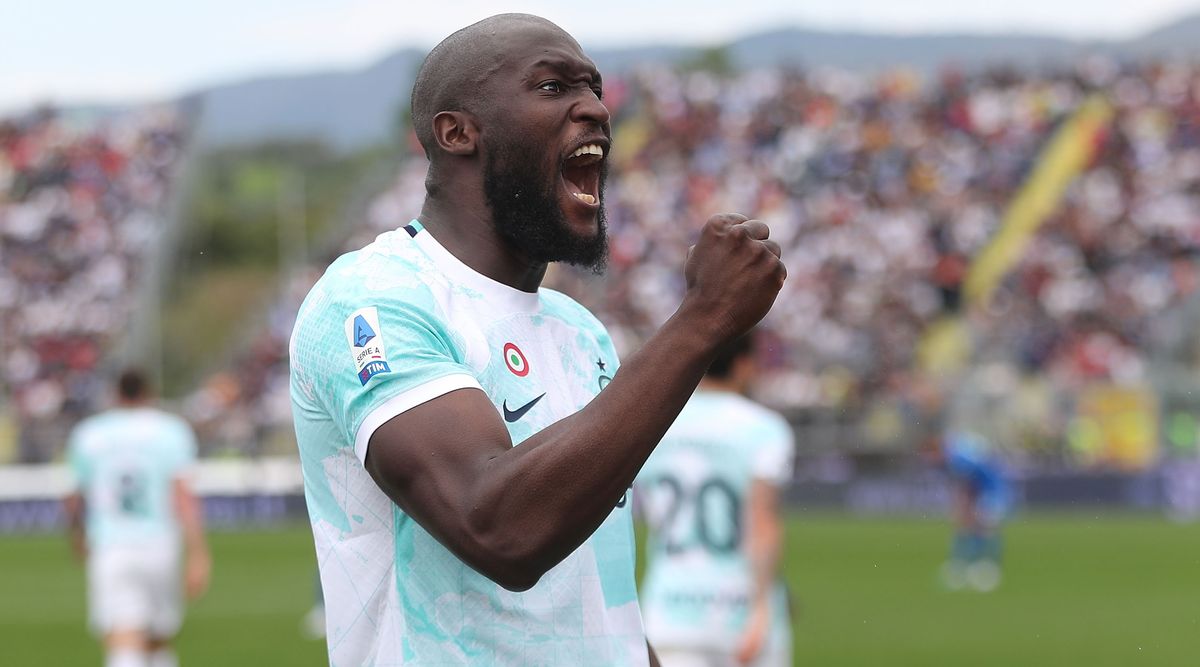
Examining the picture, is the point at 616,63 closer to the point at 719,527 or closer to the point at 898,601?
the point at 898,601

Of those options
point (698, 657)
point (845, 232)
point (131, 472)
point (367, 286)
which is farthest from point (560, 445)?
point (845, 232)

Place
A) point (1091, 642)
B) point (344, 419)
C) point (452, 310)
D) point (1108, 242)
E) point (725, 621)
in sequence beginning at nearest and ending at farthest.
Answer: point (344, 419)
point (452, 310)
point (725, 621)
point (1091, 642)
point (1108, 242)

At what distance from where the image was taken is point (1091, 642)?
13594 mm

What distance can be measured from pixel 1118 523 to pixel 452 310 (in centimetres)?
2398

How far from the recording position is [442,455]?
7.61 ft

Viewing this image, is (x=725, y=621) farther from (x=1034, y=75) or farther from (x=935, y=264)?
(x=1034, y=75)

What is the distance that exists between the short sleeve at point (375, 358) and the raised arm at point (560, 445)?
0.03 metres

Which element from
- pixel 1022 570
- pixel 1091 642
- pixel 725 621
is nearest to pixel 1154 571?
pixel 1022 570

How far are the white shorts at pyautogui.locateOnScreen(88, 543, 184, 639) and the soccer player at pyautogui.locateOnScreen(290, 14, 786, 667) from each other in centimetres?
824

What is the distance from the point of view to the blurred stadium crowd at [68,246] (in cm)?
3244

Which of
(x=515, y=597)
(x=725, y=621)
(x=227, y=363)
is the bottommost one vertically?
(x=227, y=363)

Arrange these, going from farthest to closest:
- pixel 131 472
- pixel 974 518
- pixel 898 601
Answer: pixel 974 518
pixel 898 601
pixel 131 472

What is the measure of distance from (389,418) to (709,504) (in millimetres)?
4983

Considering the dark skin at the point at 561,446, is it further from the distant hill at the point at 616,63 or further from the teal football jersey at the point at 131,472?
the teal football jersey at the point at 131,472
